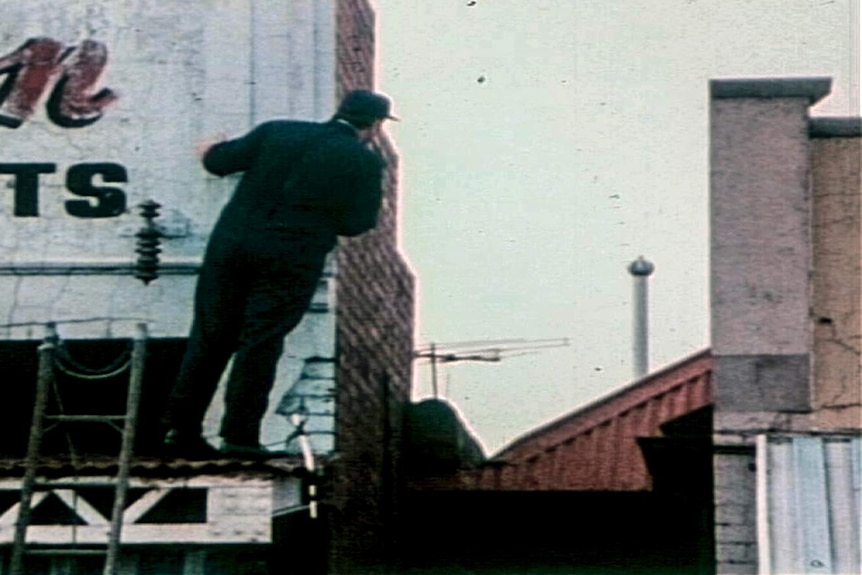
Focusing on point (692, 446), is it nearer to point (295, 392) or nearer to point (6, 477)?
point (295, 392)

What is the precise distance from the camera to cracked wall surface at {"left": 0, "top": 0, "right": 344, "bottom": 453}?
13.2m

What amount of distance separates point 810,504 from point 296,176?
3.81 metres

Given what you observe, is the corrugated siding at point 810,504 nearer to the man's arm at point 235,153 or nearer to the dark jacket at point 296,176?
the dark jacket at point 296,176

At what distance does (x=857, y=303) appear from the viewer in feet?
42.0

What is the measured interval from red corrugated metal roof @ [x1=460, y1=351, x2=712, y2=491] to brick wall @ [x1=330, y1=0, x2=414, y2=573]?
3054 mm

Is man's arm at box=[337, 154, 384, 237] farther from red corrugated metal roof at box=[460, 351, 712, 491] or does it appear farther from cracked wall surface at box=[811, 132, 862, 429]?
red corrugated metal roof at box=[460, 351, 712, 491]

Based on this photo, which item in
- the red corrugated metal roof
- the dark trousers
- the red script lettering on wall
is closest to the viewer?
the dark trousers

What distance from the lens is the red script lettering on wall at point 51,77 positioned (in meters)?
13.4

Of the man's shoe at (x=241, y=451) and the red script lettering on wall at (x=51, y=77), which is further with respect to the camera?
the red script lettering on wall at (x=51, y=77)

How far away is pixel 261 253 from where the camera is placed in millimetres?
12938

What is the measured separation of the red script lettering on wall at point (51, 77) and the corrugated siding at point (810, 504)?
491 centimetres

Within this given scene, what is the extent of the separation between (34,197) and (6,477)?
6.20ft

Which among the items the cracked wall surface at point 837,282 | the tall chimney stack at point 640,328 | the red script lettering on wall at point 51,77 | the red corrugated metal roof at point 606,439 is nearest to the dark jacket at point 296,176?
the red script lettering on wall at point 51,77

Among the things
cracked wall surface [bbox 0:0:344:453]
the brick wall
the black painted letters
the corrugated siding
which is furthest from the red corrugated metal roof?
Answer: the corrugated siding
